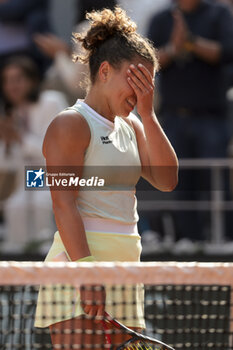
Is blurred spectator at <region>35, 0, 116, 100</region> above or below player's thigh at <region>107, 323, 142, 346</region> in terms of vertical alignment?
above

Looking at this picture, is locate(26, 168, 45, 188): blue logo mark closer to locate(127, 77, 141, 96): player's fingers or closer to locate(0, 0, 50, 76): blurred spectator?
locate(127, 77, 141, 96): player's fingers

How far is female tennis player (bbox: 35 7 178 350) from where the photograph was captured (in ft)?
9.60

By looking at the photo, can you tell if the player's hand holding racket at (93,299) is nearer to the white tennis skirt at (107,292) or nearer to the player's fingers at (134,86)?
the white tennis skirt at (107,292)

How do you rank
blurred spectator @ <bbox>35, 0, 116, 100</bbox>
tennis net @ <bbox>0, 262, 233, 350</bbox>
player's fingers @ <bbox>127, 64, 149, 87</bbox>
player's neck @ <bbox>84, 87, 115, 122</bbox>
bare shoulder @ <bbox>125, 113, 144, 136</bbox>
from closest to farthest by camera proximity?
tennis net @ <bbox>0, 262, 233, 350</bbox> < player's fingers @ <bbox>127, 64, 149, 87</bbox> < player's neck @ <bbox>84, 87, 115, 122</bbox> < bare shoulder @ <bbox>125, 113, 144, 136</bbox> < blurred spectator @ <bbox>35, 0, 116, 100</bbox>

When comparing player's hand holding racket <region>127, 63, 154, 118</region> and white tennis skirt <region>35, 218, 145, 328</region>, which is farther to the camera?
player's hand holding racket <region>127, 63, 154, 118</region>

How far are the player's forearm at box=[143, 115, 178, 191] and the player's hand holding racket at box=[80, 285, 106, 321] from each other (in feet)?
1.92

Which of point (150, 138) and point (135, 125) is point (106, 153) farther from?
point (135, 125)

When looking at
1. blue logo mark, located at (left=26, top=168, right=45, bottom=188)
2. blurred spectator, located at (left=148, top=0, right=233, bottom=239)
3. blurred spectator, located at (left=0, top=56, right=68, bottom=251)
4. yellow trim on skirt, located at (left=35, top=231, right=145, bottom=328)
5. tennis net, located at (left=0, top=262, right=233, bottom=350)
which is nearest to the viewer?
tennis net, located at (left=0, top=262, right=233, bottom=350)

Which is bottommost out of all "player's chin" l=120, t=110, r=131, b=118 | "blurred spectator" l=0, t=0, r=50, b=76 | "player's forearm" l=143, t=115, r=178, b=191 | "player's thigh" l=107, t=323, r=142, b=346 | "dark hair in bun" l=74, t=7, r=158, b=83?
"player's thigh" l=107, t=323, r=142, b=346

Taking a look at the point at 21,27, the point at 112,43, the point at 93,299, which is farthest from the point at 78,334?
the point at 21,27

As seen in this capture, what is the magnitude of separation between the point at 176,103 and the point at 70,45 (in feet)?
5.33

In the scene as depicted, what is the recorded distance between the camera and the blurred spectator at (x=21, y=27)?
889 cm

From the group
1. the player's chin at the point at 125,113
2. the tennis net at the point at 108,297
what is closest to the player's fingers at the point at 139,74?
the player's chin at the point at 125,113

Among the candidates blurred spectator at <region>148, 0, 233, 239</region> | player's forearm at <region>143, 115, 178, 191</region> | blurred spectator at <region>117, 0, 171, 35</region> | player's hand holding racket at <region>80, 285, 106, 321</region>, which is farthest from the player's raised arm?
blurred spectator at <region>117, 0, 171, 35</region>
